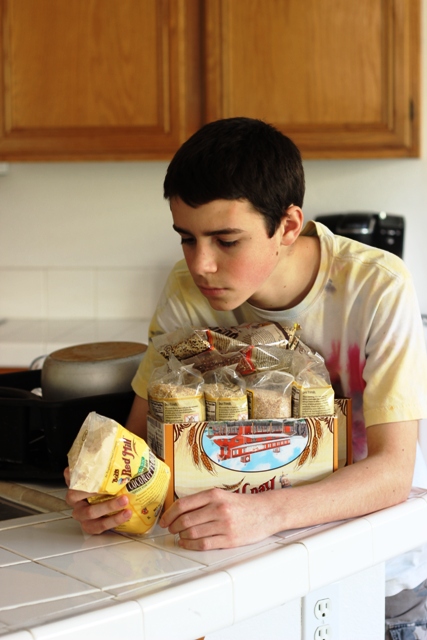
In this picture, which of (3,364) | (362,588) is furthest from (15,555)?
(3,364)

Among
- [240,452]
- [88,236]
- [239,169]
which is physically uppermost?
[239,169]

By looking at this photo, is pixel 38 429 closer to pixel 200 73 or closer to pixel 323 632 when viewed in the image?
pixel 323 632

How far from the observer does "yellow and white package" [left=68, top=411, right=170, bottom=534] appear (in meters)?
0.94

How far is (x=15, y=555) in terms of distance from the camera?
3.07 ft

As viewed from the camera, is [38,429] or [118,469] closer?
[118,469]

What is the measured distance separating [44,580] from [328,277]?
0.63 m

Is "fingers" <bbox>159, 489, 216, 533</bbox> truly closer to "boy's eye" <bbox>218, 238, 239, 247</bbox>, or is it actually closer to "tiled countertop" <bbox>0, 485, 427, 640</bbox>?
"tiled countertop" <bbox>0, 485, 427, 640</bbox>

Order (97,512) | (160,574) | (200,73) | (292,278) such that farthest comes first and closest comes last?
(200,73) → (292,278) → (97,512) → (160,574)

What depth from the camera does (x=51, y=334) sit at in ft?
9.82

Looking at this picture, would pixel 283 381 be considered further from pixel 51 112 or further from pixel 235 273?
pixel 51 112

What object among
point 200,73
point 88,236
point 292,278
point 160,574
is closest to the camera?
point 160,574

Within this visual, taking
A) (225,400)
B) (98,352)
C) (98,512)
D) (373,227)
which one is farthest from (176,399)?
(373,227)

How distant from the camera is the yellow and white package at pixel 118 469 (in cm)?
94

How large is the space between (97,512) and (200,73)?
2.11m
